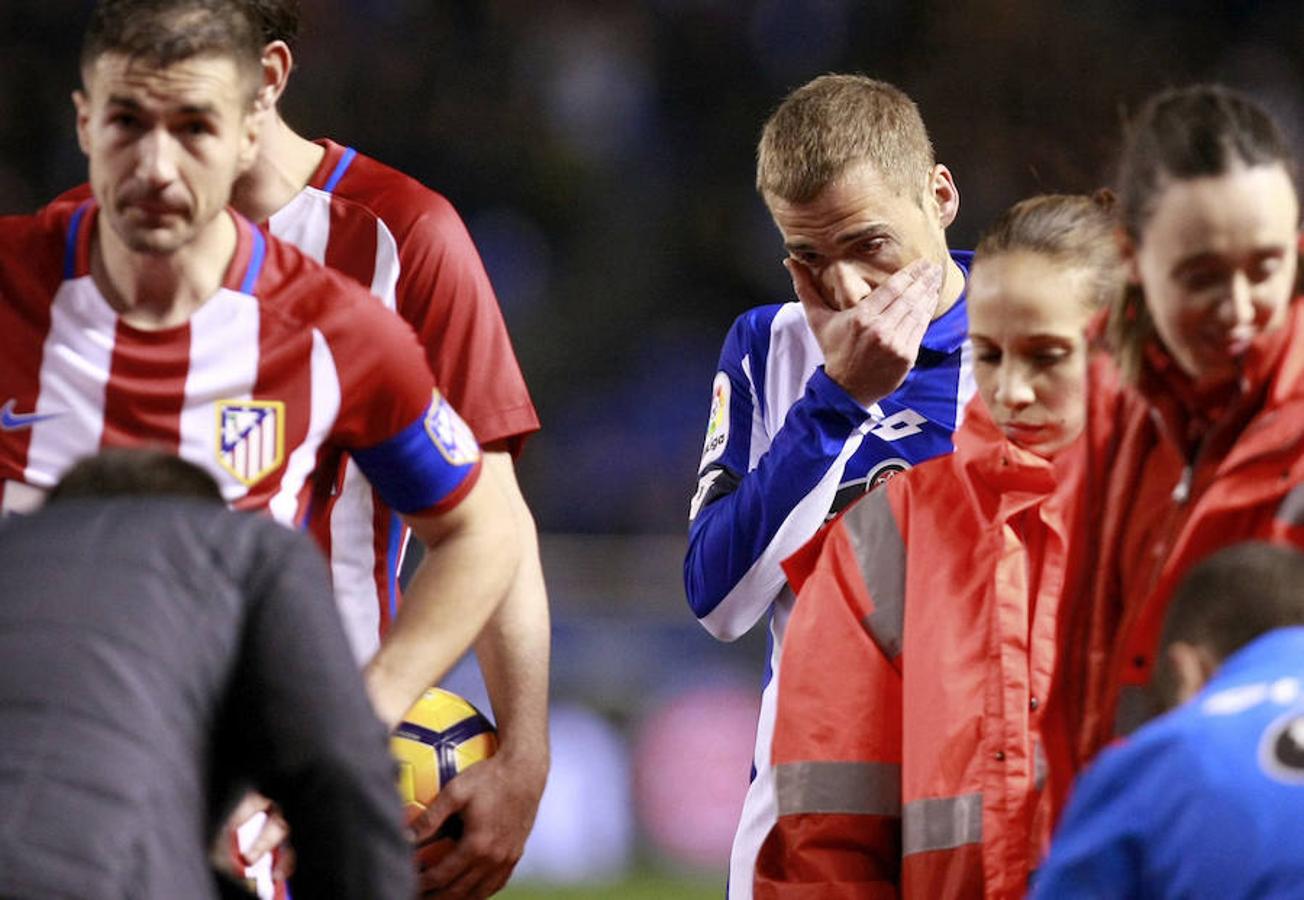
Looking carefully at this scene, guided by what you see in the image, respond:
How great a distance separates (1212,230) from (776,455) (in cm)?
128

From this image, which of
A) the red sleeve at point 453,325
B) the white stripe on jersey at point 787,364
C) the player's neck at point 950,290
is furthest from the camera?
the white stripe on jersey at point 787,364

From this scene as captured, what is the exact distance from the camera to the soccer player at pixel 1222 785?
6.92 ft

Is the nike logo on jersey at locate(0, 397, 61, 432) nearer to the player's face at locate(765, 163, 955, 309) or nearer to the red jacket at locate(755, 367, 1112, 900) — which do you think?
the red jacket at locate(755, 367, 1112, 900)

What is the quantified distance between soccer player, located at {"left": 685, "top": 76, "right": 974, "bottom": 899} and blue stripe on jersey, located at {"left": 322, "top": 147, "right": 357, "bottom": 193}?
751 mm

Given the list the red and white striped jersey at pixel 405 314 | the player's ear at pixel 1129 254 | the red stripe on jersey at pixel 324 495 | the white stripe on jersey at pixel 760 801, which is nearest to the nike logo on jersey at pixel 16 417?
the red stripe on jersey at pixel 324 495

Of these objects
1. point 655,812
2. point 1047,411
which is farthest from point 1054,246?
point 655,812

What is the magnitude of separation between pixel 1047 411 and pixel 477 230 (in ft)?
28.6

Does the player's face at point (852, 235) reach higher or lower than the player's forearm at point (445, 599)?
higher

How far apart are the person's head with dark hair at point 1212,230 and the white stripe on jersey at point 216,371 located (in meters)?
1.27

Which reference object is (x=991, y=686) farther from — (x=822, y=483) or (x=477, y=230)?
(x=477, y=230)

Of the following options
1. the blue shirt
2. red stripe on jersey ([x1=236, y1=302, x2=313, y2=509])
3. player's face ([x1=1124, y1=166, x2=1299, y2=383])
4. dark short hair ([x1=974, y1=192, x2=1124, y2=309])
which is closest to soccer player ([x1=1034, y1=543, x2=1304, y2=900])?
the blue shirt

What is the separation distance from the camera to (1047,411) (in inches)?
126

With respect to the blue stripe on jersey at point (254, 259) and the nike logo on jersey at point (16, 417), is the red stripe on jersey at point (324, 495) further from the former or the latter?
the nike logo on jersey at point (16, 417)

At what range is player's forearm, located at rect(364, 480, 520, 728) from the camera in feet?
10.4
